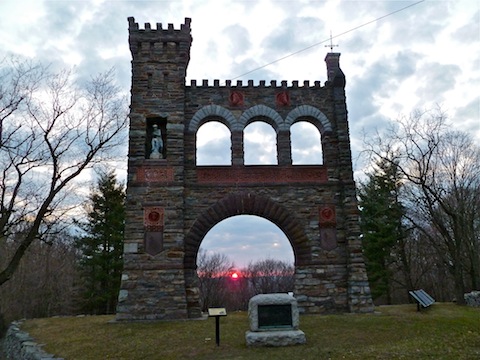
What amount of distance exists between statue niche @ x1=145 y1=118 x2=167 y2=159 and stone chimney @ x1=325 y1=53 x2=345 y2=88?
714 cm

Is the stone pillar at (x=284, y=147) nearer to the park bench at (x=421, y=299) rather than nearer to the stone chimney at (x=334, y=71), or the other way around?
the stone chimney at (x=334, y=71)

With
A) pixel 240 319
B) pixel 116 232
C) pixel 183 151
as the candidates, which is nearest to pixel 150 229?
pixel 183 151

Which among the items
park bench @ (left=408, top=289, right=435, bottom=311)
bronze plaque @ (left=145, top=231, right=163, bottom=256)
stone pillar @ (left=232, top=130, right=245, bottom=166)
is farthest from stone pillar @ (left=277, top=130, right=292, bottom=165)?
park bench @ (left=408, top=289, right=435, bottom=311)

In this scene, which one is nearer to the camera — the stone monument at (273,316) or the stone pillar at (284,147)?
the stone monument at (273,316)

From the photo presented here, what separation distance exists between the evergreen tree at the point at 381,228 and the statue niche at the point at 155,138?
13685mm

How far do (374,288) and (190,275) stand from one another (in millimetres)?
14262

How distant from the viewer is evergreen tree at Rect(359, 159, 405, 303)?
2319cm

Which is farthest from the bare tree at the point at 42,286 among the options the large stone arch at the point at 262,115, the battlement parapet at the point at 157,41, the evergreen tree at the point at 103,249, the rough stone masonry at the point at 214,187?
the large stone arch at the point at 262,115

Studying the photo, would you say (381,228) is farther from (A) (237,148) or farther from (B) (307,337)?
(B) (307,337)

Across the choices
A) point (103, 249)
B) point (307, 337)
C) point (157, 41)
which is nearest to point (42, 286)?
point (103, 249)

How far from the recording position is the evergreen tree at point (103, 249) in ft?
73.9

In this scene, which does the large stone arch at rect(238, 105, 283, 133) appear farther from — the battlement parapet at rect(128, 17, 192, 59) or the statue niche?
the battlement parapet at rect(128, 17, 192, 59)

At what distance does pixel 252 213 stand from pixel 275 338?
6.47 m

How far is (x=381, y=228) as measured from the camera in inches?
920
